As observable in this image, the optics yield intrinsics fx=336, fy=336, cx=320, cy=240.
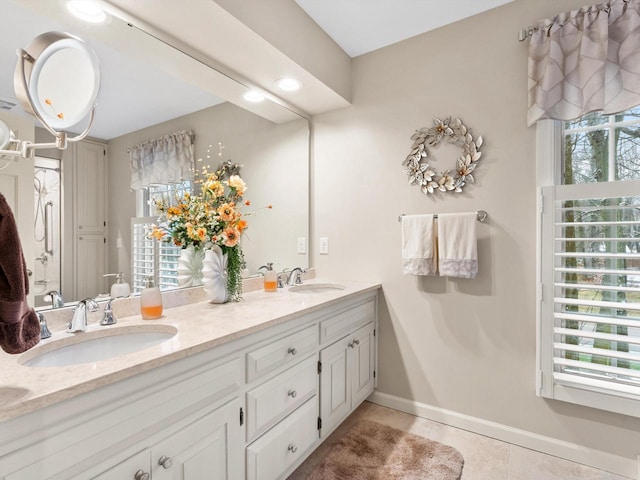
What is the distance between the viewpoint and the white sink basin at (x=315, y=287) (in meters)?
2.34

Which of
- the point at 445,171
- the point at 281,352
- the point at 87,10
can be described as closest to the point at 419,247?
the point at 445,171

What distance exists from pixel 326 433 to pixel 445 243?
1.27 m

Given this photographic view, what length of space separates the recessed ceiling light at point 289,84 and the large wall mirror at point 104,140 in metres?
0.23

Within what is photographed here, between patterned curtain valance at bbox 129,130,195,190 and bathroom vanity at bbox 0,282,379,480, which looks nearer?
bathroom vanity at bbox 0,282,379,480

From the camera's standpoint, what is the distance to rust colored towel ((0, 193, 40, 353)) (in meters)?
0.72

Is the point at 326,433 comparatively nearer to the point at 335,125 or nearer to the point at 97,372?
the point at 97,372

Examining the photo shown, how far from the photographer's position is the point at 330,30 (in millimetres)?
2176

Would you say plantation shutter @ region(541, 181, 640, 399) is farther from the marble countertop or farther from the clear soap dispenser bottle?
the clear soap dispenser bottle

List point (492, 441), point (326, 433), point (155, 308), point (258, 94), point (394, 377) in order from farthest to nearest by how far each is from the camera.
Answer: point (394, 377), point (258, 94), point (492, 441), point (326, 433), point (155, 308)

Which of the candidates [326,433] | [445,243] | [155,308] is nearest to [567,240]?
[445,243]

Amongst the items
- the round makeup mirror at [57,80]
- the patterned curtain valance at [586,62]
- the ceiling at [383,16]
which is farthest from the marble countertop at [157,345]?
the ceiling at [383,16]

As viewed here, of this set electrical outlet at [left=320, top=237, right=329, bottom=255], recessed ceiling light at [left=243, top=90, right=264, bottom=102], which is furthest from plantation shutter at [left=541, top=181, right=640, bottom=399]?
recessed ceiling light at [left=243, top=90, right=264, bottom=102]

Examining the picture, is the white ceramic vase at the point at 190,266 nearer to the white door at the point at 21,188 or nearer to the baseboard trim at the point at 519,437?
the white door at the point at 21,188

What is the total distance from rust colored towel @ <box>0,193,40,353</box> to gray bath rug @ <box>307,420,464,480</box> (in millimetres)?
1439
